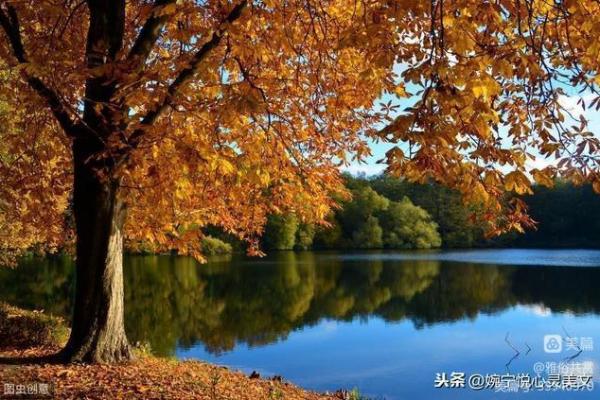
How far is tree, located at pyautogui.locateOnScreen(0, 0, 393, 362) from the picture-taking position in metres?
5.74

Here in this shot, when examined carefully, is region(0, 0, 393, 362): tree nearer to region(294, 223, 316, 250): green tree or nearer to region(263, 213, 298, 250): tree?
region(263, 213, 298, 250): tree

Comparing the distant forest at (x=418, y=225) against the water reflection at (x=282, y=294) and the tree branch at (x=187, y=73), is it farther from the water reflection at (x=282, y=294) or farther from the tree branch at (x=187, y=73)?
the tree branch at (x=187, y=73)

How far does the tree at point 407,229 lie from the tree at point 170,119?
6672cm

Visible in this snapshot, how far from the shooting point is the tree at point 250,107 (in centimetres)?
388

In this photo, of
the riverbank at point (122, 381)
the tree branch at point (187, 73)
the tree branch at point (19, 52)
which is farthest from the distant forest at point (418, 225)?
the tree branch at point (19, 52)

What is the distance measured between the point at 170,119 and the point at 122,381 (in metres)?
2.91

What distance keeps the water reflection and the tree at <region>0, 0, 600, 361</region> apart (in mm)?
9564

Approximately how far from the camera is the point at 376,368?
15906 millimetres

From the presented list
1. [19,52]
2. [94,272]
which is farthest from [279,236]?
[19,52]

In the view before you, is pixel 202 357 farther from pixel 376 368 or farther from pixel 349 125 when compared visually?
pixel 349 125

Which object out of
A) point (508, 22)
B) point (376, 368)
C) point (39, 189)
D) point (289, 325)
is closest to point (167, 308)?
point (289, 325)

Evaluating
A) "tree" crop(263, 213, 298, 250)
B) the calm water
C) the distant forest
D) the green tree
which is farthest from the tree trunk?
the green tree

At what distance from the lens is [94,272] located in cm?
709

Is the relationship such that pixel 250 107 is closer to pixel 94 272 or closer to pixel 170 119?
pixel 170 119
